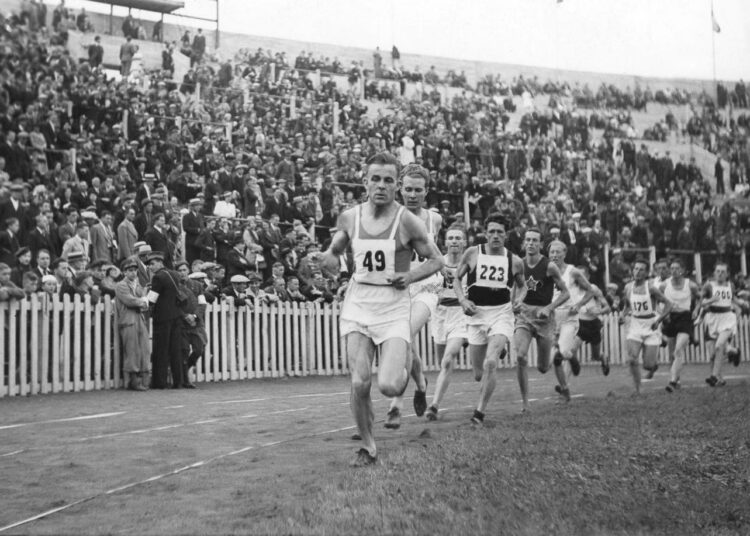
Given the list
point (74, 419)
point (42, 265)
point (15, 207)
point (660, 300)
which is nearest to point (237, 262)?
point (15, 207)

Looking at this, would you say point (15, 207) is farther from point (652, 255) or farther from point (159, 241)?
point (652, 255)

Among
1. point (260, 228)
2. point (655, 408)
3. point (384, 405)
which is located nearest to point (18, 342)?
point (384, 405)

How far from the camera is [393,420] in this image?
468 inches

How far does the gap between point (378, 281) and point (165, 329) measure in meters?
10.6

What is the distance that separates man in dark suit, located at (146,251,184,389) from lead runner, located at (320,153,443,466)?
33.7ft

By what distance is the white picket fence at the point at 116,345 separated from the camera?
17172mm

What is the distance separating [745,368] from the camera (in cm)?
2819

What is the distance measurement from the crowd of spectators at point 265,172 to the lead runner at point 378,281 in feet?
30.2

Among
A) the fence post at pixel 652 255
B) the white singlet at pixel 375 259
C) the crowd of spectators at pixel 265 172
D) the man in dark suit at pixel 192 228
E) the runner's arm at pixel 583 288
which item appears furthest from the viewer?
the fence post at pixel 652 255

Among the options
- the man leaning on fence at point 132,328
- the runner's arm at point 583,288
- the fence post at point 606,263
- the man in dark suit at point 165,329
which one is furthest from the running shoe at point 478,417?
the fence post at point 606,263

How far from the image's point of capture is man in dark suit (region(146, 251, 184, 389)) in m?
19.0

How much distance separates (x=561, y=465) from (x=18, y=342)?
10.9 meters

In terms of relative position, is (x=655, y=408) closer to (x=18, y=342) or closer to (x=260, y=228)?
(x=18, y=342)

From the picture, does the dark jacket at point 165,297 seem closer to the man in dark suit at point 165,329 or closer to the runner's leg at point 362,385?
the man in dark suit at point 165,329
